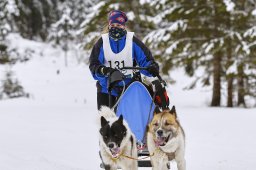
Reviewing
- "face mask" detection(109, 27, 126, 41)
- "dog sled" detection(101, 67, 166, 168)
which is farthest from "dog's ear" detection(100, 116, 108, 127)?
"face mask" detection(109, 27, 126, 41)

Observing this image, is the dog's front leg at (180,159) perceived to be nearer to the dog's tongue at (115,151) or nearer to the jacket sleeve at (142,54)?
the dog's tongue at (115,151)

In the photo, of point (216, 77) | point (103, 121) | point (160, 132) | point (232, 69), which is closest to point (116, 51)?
point (103, 121)

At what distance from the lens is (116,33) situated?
5762mm

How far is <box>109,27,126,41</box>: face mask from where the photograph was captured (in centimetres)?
577

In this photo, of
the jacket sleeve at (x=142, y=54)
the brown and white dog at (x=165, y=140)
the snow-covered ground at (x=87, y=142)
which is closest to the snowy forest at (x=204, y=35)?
the snow-covered ground at (x=87, y=142)

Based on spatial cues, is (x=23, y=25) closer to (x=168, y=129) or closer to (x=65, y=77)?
(x=65, y=77)

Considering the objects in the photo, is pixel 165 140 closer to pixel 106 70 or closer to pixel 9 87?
pixel 106 70

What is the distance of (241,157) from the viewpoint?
26.6 ft

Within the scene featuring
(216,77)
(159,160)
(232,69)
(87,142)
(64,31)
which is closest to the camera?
(159,160)

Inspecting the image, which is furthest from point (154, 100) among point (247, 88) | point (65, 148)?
point (247, 88)

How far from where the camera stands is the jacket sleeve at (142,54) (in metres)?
5.87

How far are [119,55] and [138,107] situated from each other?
75 centimetres

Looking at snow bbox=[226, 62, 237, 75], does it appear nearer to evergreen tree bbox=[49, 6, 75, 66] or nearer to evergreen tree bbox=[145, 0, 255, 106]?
evergreen tree bbox=[145, 0, 255, 106]

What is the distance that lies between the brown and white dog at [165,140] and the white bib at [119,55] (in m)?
1.02
